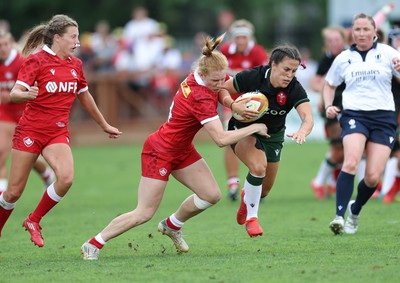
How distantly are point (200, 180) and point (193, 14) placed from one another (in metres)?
24.8

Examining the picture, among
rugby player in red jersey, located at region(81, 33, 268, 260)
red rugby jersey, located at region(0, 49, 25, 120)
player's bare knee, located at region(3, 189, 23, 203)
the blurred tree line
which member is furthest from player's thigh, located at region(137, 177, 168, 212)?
the blurred tree line

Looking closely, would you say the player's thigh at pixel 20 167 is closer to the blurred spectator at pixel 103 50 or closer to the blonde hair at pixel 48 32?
the blonde hair at pixel 48 32

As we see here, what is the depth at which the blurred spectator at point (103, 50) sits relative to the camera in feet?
75.1

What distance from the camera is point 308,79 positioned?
81.0 ft

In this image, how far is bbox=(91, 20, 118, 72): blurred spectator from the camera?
75.1ft

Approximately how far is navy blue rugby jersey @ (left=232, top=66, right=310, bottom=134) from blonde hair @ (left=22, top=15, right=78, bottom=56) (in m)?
1.58

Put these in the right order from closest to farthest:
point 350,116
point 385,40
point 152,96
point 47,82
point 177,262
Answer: point 177,262
point 47,82
point 350,116
point 385,40
point 152,96

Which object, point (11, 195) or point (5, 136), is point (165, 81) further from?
point (11, 195)

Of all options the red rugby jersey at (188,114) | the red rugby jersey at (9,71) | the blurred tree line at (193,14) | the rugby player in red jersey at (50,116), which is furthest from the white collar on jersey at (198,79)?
the blurred tree line at (193,14)

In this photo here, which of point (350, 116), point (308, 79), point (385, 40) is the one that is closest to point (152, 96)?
point (308, 79)

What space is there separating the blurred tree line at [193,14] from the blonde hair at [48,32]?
2043cm

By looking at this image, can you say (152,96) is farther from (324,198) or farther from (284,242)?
(284,242)

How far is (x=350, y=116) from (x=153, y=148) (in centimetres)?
222

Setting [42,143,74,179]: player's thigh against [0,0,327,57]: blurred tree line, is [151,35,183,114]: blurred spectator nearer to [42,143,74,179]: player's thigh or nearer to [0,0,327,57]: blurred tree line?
[0,0,327,57]: blurred tree line
